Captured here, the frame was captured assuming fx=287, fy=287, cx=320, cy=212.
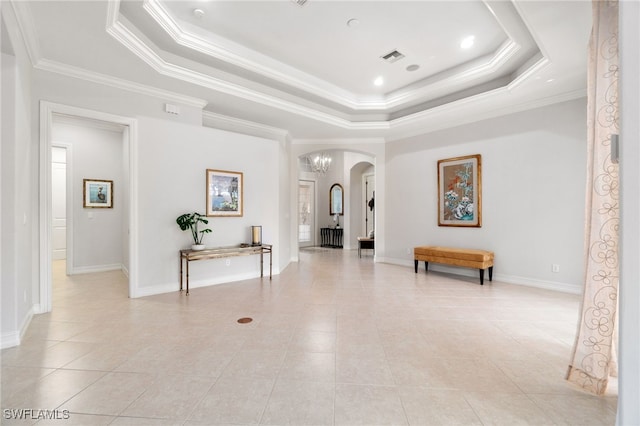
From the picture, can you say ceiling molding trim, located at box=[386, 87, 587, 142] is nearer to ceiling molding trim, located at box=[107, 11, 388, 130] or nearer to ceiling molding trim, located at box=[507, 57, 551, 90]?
ceiling molding trim, located at box=[507, 57, 551, 90]

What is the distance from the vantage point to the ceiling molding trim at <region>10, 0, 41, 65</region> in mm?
2541

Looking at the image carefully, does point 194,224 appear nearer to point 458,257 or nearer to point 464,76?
point 458,257

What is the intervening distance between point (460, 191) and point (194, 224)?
16.5 ft

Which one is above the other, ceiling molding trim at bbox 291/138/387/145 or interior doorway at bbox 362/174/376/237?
ceiling molding trim at bbox 291/138/387/145

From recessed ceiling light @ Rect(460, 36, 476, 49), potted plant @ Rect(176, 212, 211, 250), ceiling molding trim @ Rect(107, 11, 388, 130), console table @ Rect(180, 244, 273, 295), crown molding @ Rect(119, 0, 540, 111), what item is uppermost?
recessed ceiling light @ Rect(460, 36, 476, 49)

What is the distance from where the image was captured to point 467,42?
4.03 meters

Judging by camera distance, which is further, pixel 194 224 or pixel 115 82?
pixel 194 224

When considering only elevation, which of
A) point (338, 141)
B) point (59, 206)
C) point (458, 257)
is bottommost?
point (458, 257)

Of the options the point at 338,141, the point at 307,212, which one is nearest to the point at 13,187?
the point at 338,141

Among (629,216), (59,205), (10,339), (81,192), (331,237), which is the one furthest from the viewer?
(331,237)

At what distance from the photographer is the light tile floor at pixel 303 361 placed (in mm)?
1822

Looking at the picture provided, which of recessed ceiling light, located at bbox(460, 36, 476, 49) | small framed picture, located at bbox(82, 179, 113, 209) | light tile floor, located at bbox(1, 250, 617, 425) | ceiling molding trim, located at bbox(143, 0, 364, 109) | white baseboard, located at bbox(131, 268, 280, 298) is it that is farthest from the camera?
small framed picture, located at bbox(82, 179, 113, 209)

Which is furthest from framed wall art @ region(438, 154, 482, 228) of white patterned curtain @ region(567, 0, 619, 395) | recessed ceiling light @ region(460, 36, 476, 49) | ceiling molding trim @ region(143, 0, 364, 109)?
white patterned curtain @ region(567, 0, 619, 395)

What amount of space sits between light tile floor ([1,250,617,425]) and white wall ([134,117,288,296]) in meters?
0.63
